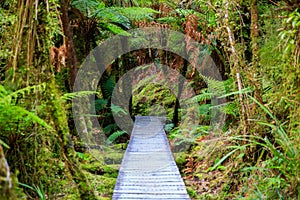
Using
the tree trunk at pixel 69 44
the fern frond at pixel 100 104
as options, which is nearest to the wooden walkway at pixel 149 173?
the fern frond at pixel 100 104

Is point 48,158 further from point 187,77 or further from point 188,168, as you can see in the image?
point 187,77

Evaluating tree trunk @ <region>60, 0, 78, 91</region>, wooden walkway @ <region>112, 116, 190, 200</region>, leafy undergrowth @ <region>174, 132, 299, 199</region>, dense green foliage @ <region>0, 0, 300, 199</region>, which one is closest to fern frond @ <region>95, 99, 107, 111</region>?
wooden walkway @ <region>112, 116, 190, 200</region>

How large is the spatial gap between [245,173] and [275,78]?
0.88 metres

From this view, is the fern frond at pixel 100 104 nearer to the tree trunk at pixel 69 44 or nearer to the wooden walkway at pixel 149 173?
the wooden walkway at pixel 149 173

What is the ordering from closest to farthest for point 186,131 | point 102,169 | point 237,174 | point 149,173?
point 237,174 < point 149,173 < point 102,169 < point 186,131

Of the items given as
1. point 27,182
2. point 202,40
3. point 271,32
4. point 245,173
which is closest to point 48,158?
point 27,182

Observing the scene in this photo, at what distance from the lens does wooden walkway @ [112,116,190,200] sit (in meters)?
2.98

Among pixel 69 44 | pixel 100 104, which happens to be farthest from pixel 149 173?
pixel 100 104

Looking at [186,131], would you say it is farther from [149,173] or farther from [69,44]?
[69,44]

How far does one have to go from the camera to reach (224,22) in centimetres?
320

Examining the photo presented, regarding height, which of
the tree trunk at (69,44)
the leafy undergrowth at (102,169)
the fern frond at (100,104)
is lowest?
the leafy undergrowth at (102,169)

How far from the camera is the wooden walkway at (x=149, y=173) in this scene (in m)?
2.98

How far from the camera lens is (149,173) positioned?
3.60 meters

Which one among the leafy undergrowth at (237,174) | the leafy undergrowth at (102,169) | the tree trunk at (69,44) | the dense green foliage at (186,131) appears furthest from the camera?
the tree trunk at (69,44)
